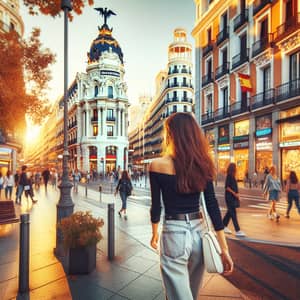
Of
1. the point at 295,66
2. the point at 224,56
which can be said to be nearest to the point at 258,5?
the point at 224,56

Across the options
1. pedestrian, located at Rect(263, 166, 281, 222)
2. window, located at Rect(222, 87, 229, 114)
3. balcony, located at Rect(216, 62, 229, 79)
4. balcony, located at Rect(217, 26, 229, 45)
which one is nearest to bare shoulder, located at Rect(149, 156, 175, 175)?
pedestrian, located at Rect(263, 166, 281, 222)

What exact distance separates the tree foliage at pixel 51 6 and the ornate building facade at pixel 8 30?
69.8 feet

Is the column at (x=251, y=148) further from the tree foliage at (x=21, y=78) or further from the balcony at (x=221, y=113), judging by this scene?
the tree foliage at (x=21, y=78)

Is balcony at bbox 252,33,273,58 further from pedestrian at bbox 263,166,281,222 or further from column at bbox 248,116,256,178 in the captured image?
pedestrian at bbox 263,166,281,222

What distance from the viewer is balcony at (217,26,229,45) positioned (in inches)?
1086

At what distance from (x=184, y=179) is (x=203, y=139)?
1.35ft

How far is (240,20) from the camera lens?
25.5m

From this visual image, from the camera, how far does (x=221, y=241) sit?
2.10 meters

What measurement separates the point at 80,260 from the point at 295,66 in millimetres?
21979

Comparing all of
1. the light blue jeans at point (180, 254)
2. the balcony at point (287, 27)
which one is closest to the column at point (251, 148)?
the balcony at point (287, 27)

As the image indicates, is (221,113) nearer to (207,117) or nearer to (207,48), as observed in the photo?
(207,117)

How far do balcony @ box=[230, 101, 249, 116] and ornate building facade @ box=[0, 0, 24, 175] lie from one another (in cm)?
2173

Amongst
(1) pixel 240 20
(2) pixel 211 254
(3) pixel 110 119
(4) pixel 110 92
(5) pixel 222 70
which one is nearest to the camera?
(2) pixel 211 254

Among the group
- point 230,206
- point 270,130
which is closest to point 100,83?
point 270,130
